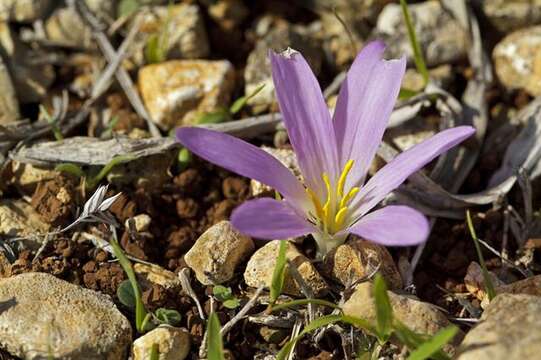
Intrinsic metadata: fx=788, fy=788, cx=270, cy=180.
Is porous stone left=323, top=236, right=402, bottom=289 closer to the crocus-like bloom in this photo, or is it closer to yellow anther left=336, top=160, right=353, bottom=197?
the crocus-like bloom

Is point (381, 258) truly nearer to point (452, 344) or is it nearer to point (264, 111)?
point (452, 344)

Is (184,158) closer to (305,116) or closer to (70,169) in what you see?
(70,169)

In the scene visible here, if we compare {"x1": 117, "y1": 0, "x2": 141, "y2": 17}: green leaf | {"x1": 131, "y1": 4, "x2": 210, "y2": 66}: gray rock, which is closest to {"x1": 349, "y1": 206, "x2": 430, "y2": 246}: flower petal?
{"x1": 131, "y1": 4, "x2": 210, "y2": 66}: gray rock

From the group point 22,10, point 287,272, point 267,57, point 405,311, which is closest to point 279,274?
point 287,272

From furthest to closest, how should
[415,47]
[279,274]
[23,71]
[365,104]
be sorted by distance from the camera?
[23,71] < [415,47] < [365,104] < [279,274]

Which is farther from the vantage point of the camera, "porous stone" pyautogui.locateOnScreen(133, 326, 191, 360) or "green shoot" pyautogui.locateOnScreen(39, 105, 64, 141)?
"green shoot" pyautogui.locateOnScreen(39, 105, 64, 141)

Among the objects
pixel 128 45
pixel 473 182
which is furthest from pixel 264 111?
pixel 473 182

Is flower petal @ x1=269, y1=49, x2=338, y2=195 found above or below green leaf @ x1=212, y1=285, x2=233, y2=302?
above

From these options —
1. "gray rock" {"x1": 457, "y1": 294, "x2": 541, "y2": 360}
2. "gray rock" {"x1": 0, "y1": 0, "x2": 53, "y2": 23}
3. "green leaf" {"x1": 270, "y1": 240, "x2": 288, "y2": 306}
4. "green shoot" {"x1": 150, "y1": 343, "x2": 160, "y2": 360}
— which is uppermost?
"gray rock" {"x1": 0, "y1": 0, "x2": 53, "y2": 23}
